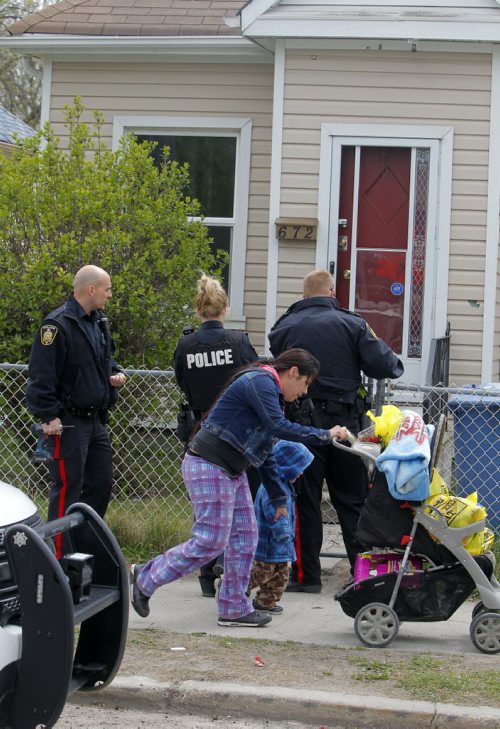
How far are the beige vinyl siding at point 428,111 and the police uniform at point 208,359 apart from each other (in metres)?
4.74

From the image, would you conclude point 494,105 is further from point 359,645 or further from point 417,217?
point 359,645

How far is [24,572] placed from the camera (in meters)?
3.79

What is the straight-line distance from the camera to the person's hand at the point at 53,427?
643 centimetres

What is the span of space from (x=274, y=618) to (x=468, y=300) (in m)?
5.37

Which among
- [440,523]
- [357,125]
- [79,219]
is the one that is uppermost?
[357,125]

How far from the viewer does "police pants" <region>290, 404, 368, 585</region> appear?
6.92m

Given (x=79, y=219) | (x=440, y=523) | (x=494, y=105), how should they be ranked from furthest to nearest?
(x=494, y=105) → (x=79, y=219) → (x=440, y=523)

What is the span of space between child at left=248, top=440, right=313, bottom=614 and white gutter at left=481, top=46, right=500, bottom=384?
4.87m

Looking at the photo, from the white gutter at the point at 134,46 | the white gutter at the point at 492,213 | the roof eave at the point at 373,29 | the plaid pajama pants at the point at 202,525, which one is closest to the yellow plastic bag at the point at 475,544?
the plaid pajama pants at the point at 202,525

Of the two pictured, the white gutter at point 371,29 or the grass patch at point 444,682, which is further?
the white gutter at point 371,29

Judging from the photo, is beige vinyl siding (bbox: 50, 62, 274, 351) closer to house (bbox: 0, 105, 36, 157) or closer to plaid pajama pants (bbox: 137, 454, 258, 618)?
house (bbox: 0, 105, 36, 157)

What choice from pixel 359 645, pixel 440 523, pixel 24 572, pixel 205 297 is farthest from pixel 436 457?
pixel 24 572

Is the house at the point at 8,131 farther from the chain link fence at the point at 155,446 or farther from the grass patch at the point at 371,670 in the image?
the grass patch at the point at 371,670

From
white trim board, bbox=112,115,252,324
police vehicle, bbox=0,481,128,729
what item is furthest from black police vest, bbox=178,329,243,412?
white trim board, bbox=112,115,252,324
